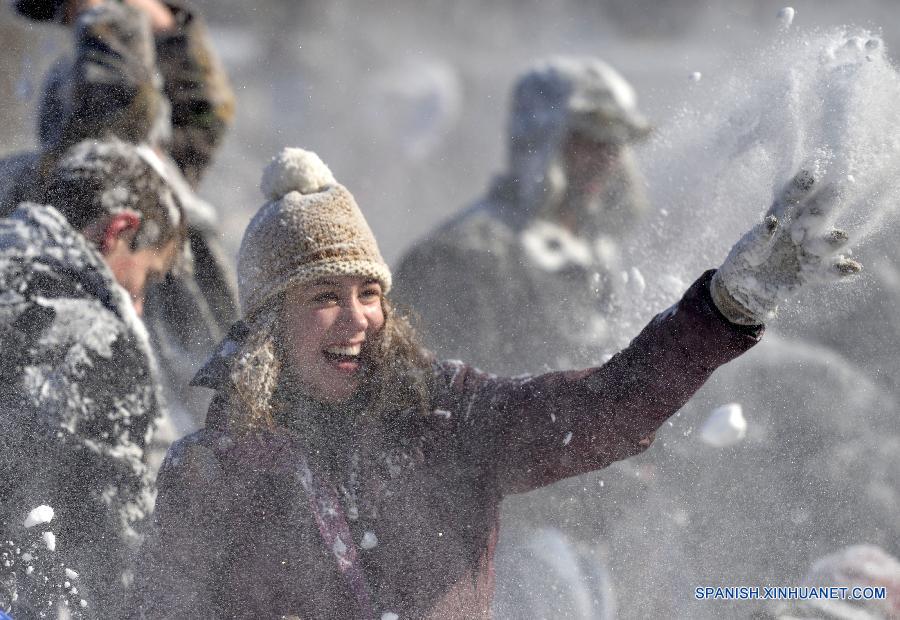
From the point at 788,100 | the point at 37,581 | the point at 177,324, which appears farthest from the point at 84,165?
the point at 788,100

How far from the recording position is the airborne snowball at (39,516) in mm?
2434

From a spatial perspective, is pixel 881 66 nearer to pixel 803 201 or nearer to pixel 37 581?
pixel 803 201

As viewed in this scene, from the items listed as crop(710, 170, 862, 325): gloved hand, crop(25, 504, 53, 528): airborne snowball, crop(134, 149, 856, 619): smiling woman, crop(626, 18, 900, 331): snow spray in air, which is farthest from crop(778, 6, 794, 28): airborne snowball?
crop(25, 504, 53, 528): airborne snowball

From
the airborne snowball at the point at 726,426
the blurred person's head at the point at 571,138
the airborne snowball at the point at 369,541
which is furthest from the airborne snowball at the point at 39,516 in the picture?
the blurred person's head at the point at 571,138

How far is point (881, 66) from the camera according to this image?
220 cm

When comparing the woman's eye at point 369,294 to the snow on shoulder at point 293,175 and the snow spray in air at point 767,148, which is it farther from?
the snow spray in air at point 767,148

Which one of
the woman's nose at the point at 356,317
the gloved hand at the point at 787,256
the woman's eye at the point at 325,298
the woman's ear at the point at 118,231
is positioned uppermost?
the gloved hand at the point at 787,256

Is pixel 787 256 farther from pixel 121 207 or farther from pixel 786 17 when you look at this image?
pixel 121 207

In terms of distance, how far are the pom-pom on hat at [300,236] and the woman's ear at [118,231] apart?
47cm

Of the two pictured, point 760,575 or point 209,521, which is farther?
point 760,575

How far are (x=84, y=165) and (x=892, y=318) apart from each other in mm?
2492

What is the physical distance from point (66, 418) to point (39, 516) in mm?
209

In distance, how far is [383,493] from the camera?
2242mm

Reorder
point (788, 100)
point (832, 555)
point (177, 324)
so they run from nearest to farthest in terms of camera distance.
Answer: point (788, 100) → point (832, 555) → point (177, 324)
